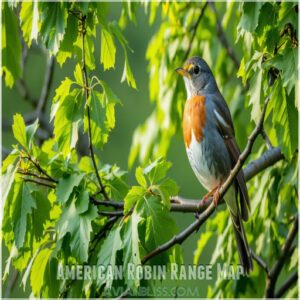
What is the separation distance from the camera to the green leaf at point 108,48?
3244 millimetres

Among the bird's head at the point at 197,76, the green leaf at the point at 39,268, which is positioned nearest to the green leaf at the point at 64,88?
the green leaf at the point at 39,268

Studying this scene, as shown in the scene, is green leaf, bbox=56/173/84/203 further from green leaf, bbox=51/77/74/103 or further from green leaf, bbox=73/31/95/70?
green leaf, bbox=73/31/95/70

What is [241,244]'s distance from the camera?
396 cm

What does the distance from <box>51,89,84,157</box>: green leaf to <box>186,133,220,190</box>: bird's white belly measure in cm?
102

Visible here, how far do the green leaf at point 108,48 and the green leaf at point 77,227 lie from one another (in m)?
0.63

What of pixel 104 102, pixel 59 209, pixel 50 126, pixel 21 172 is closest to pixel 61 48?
pixel 104 102

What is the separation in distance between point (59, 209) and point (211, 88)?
1393mm

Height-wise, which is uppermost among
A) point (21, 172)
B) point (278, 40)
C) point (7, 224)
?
point (278, 40)

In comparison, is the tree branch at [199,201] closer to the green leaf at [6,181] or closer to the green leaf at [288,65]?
the green leaf at [6,181]

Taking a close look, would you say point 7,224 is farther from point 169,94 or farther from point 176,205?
point 169,94

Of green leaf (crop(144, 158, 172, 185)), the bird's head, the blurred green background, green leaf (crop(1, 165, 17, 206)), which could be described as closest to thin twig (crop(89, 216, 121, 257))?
green leaf (crop(144, 158, 172, 185))

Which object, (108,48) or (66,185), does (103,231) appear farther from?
(108,48)

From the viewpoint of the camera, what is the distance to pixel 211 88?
441 cm

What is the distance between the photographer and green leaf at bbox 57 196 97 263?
3.12 metres
